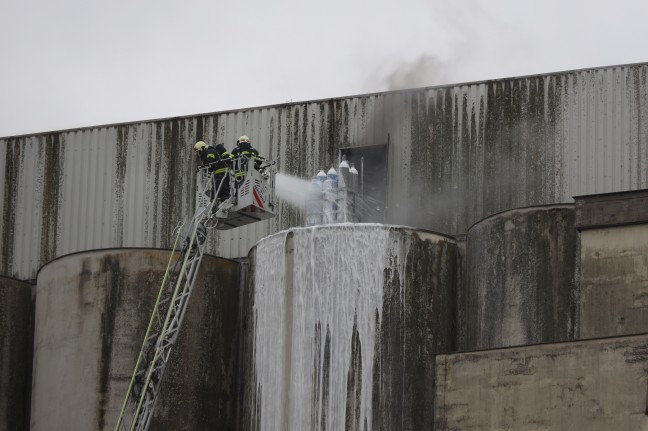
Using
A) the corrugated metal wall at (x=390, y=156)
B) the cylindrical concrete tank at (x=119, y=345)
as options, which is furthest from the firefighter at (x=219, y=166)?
the corrugated metal wall at (x=390, y=156)

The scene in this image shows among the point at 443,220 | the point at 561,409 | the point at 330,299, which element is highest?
the point at 443,220

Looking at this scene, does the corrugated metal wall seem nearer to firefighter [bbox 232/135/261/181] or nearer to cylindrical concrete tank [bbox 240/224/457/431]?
cylindrical concrete tank [bbox 240/224/457/431]

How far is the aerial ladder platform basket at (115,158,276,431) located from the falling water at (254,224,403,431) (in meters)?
1.20

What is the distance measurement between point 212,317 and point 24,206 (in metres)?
8.28

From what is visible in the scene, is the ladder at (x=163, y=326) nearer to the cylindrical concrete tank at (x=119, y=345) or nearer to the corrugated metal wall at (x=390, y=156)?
the cylindrical concrete tank at (x=119, y=345)

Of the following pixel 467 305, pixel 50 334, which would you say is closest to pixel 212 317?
pixel 50 334

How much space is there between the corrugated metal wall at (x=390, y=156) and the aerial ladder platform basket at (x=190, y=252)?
475cm

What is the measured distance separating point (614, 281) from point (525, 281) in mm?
1982

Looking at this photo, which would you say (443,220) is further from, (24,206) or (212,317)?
(24,206)

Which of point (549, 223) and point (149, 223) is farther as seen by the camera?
point (149, 223)

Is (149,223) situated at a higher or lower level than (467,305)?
higher

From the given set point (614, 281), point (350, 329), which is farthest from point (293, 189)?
point (614, 281)

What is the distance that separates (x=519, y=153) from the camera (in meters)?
34.8

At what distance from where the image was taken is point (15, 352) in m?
35.4
